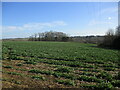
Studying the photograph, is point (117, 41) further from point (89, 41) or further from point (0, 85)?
point (0, 85)

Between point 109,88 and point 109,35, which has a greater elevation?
point 109,35

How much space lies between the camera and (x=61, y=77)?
5.86 metres

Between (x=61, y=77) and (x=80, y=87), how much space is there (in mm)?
1404

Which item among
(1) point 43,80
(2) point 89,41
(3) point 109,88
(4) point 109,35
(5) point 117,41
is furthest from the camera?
(2) point 89,41

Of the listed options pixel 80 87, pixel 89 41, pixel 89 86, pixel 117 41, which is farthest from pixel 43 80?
pixel 89 41

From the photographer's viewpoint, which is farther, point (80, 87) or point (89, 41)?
point (89, 41)

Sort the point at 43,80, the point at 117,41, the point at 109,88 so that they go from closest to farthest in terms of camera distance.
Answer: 1. the point at 109,88
2. the point at 43,80
3. the point at 117,41

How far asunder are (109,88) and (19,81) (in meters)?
3.92

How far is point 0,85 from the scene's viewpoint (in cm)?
462

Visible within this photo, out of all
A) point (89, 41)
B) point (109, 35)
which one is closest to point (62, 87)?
point (109, 35)

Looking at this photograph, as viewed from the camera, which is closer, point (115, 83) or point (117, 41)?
point (115, 83)

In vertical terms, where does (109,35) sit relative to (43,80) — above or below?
above

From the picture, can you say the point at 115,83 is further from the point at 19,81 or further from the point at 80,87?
the point at 19,81

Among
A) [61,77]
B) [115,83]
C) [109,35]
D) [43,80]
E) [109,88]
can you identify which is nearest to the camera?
[109,88]
